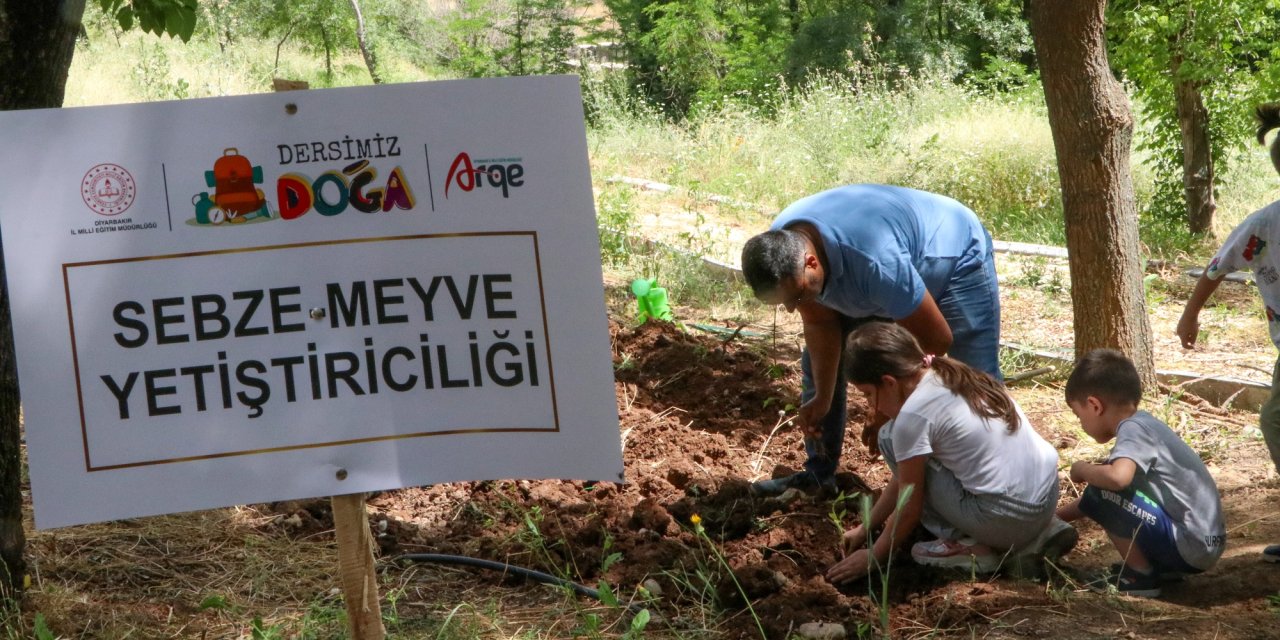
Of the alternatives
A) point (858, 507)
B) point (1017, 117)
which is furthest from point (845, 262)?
point (1017, 117)

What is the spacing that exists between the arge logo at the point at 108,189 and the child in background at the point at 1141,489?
8.72 feet

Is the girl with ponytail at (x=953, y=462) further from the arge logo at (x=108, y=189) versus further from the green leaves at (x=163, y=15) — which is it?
the green leaves at (x=163, y=15)

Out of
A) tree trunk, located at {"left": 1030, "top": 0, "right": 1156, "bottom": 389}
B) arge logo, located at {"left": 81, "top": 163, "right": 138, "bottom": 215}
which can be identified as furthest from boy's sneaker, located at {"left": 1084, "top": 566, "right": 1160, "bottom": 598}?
arge logo, located at {"left": 81, "top": 163, "right": 138, "bottom": 215}

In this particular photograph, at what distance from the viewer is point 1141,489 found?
10.7 feet

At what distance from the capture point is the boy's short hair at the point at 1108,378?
10.9ft

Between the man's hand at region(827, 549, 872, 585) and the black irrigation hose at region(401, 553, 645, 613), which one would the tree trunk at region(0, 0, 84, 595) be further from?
the man's hand at region(827, 549, 872, 585)

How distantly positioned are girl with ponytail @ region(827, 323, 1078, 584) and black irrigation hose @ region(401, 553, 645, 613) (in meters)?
0.78

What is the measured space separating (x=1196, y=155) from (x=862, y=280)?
7329mm

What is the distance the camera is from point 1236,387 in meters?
5.20

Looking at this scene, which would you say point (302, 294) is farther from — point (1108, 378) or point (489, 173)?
point (1108, 378)

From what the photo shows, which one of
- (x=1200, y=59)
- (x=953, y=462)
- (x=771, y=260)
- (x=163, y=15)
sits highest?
(x=1200, y=59)

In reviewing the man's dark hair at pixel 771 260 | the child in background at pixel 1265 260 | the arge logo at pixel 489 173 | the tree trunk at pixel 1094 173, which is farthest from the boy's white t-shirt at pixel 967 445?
the tree trunk at pixel 1094 173

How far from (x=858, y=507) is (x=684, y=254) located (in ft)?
13.3

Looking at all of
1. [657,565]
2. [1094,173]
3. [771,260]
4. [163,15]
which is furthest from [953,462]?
[163,15]
